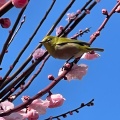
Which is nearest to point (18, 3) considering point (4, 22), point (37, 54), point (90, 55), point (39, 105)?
point (4, 22)

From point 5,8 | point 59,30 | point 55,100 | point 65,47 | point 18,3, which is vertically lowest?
point 55,100

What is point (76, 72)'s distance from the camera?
1914 millimetres

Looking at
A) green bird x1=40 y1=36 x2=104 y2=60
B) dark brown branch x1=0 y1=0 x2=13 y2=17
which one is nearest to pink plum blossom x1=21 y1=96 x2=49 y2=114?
green bird x1=40 y1=36 x2=104 y2=60

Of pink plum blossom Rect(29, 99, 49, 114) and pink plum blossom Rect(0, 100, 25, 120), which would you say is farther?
pink plum blossom Rect(29, 99, 49, 114)

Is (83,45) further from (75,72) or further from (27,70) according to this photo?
(27,70)

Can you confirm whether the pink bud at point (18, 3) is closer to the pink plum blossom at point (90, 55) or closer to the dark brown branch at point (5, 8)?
the dark brown branch at point (5, 8)

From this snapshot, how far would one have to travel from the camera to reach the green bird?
2.12 m

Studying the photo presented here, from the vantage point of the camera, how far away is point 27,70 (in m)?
1.73

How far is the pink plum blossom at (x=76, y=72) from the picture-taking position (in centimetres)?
188

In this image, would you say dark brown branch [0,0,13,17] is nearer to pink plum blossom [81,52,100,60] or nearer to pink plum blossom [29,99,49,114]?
pink plum blossom [29,99,49,114]

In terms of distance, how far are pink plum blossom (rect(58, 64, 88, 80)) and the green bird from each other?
162mm

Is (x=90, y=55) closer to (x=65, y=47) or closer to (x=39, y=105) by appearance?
(x=65, y=47)

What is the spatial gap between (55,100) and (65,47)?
0.37 metres

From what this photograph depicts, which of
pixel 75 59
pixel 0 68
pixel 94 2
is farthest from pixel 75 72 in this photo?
pixel 94 2
